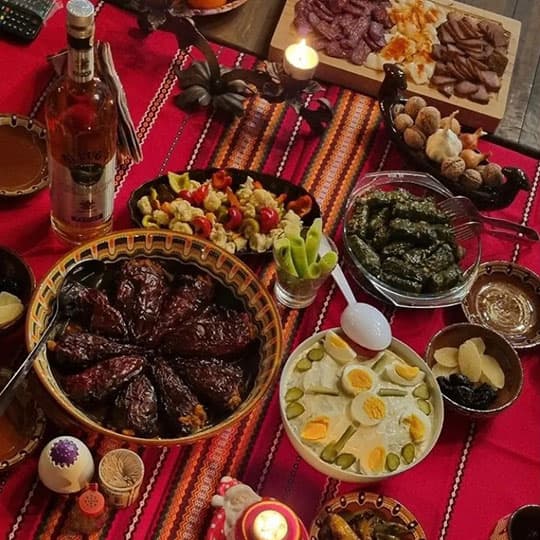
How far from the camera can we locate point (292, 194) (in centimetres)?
174

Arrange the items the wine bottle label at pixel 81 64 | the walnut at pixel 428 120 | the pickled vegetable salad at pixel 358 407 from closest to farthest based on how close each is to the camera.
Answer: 1. the wine bottle label at pixel 81 64
2. the pickled vegetable salad at pixel 358 407
3. the walnut at pixel 428 120

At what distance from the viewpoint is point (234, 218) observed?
5.41 feet

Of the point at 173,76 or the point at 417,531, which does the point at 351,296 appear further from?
the point at 173,76

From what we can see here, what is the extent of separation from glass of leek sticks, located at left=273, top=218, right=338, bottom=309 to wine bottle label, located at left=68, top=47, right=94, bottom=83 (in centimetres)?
45

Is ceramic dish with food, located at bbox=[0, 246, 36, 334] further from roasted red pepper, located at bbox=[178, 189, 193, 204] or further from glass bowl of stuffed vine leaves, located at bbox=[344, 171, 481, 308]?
glass bowl of stuffed vine leaves, located at bbox=[344, 171, 481, 308]

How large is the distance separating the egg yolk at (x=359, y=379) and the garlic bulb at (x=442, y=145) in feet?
1.98

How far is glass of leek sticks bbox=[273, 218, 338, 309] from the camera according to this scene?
155 cm

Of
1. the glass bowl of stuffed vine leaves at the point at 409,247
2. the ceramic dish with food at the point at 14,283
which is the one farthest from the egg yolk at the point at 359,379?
the ceramic dish with food at the point at 14,283

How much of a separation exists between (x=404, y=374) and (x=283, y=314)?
0.27 metres

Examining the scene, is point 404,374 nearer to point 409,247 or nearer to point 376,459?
point 376,459

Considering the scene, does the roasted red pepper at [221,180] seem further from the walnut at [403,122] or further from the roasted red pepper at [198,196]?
the walnut at [403,122]

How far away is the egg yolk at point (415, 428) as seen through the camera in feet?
4.66

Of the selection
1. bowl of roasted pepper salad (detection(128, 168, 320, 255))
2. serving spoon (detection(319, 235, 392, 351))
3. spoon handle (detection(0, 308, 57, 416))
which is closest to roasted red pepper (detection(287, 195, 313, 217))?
bowl of roasted pepper salad (detection(128, 168, 320, 255))

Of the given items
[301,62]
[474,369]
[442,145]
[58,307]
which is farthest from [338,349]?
[301,62]
